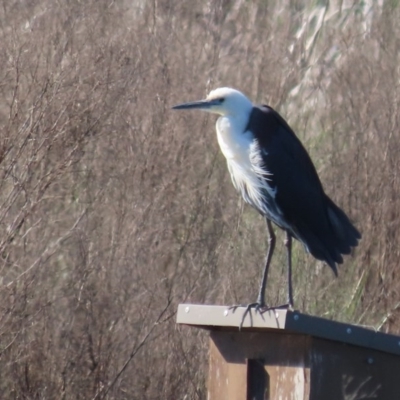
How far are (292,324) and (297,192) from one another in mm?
1216

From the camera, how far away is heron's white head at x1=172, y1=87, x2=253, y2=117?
4797 mm

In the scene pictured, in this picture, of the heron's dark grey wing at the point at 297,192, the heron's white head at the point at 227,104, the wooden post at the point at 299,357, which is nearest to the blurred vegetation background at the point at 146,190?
the heron's white head at the point at 227,104

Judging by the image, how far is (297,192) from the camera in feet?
15.4

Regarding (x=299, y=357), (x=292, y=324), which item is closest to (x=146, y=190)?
(x=299, y=357)

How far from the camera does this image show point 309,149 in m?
7.48

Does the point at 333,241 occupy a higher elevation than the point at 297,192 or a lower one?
lower

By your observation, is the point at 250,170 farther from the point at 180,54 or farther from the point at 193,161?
the point at 180,54

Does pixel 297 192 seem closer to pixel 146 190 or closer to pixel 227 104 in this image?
pixel 227 104

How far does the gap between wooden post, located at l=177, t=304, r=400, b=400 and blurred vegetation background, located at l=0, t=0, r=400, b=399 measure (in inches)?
100

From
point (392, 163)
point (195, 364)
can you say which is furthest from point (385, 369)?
point (392, 163)

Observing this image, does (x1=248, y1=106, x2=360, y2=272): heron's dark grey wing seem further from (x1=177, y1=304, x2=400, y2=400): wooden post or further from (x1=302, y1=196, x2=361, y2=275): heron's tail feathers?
(x1=177, y1=304, x2=400, y2=400): wooden post

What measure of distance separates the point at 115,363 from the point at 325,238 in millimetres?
2363

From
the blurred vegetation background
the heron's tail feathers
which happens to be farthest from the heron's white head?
the blurred vegetation background

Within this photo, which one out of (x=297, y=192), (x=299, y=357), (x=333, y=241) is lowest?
(x=299, y=357)
